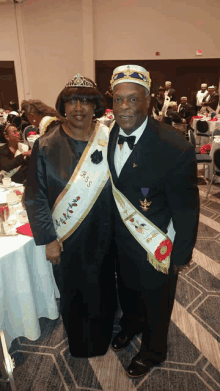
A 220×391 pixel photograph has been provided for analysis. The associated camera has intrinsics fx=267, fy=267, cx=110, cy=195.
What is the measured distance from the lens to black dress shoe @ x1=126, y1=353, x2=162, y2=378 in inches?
58.4

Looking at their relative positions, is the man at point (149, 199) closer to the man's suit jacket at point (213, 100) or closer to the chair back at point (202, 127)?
the chair back at point (202, 127)

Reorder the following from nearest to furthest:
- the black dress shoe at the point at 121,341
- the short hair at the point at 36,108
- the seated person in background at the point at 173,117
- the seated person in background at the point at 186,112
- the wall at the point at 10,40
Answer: the black dress shoe at the point at 121,341, the short hair at the point at 36,108, the seated person in background at the point at 173,117, the seated person in background at the point at 186,112, the wall at the point at 10,40

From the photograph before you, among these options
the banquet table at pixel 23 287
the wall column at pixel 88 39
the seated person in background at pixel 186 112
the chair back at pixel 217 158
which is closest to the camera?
the banquet table at pixel 23 287

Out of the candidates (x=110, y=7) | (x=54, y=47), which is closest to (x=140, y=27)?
(x=110, y=7)

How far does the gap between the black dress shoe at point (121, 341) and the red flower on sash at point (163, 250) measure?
0.75 metres

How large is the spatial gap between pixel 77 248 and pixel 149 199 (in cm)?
47

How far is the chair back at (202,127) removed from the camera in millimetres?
5355

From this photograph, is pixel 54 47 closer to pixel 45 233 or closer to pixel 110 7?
pixel 110 7

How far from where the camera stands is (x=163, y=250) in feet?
4.04

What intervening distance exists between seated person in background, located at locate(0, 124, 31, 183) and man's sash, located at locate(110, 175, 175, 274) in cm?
138

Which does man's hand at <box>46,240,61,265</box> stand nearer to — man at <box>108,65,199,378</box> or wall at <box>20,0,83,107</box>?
man at <box>108,65,199,378</box>

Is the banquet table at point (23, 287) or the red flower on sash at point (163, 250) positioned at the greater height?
the red flower on sash at point (163, 250)

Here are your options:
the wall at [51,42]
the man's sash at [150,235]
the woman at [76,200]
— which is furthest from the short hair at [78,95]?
the wall at [51,42]

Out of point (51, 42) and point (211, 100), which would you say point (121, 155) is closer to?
point (211, 100)
